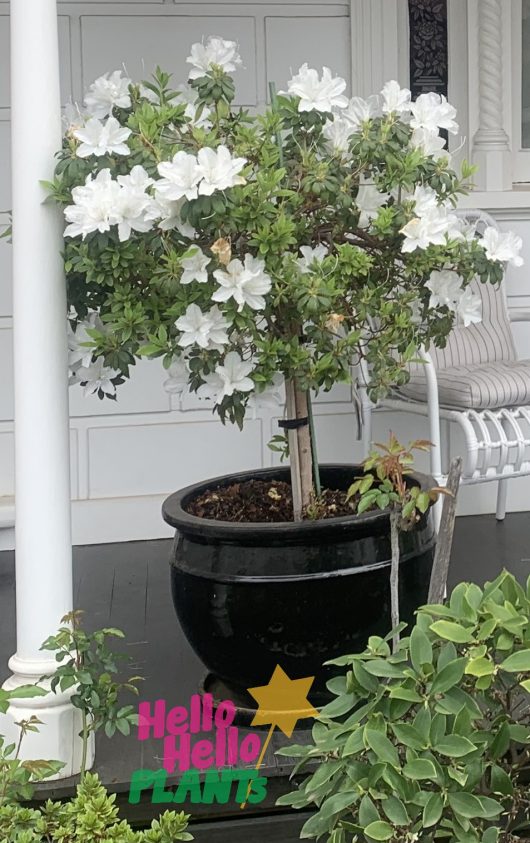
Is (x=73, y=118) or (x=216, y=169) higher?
(x=73, y=118)

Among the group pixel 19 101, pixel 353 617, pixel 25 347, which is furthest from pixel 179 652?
pixel 19 101

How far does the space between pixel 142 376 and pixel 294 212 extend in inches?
67.8

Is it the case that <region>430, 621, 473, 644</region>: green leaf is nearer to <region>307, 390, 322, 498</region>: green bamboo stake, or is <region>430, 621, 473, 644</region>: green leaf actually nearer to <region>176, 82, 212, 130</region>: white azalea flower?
<region>307, 390, 322, 498</region>: green bamboo stake

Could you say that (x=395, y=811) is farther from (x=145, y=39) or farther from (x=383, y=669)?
(x=145, y=39)

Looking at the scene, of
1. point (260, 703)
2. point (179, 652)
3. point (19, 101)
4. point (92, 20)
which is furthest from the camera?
point (92, 20)

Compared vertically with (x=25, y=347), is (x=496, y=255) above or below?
above

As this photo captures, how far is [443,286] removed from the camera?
1863 mm

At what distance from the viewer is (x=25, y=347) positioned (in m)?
1.82

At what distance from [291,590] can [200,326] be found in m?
0.52

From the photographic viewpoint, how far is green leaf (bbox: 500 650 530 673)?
1.21 metres

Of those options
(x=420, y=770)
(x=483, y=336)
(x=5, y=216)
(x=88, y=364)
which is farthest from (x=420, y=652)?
(x=5, y=216)

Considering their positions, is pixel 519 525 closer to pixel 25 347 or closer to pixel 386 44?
pixel 386 44

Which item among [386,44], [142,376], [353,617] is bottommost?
[353,617]

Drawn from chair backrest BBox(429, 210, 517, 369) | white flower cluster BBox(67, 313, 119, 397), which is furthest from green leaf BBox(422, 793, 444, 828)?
chair backrest BBox(429, 210, 517, 369)
